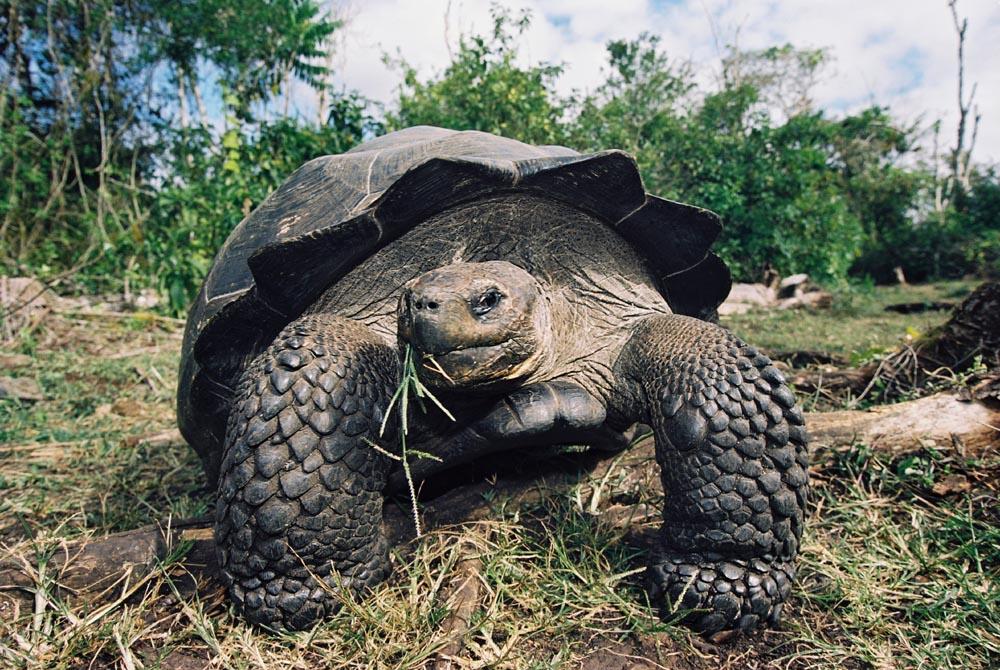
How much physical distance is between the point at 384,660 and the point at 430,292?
0.97 meters

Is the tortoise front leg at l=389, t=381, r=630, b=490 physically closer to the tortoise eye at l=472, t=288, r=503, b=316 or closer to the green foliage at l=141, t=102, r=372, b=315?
the tortoise eye at l=472, t=288, r=503, b=316

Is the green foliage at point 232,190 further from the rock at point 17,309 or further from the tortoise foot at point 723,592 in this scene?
the tortoise foot at point 723,592

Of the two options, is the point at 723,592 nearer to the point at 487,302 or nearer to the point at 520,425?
the point at 520,425

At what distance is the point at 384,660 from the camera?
4.90ft

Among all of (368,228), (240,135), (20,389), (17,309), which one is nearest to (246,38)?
(240,135)

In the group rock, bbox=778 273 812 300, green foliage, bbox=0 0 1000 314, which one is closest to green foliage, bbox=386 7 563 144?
green foliage, bbox=0 0 1000 314

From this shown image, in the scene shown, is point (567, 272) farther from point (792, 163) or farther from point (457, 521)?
point (792, 163)

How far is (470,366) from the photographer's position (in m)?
1.72

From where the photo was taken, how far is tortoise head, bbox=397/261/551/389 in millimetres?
1674

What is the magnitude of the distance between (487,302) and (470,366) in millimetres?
199

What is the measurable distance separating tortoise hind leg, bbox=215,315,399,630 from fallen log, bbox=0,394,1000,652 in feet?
0.84

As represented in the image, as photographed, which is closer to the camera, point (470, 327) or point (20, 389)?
point (470, 327)

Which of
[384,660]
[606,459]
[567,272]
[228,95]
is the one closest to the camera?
[384,660]

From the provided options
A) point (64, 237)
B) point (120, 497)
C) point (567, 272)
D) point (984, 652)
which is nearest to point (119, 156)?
point (64, 237)
